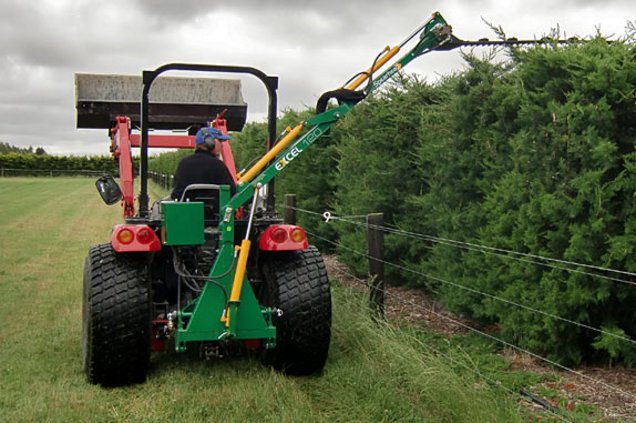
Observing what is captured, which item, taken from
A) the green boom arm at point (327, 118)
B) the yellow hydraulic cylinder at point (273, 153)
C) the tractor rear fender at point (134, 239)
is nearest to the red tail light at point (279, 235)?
the green boom arm at point (327, 118)

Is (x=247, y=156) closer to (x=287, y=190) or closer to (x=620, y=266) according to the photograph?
(x=287, y=190)

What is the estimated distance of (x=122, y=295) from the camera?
4.96 metres

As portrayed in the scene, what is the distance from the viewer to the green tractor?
4902 mm

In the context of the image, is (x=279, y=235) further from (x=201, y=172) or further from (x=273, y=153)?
(x=201, y=172)

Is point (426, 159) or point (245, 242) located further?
point (426, 159)

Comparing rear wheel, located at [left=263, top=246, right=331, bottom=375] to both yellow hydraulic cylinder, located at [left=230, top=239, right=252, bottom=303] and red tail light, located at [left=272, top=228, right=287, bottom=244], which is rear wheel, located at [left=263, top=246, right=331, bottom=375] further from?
yellow hydraulic cylinder, located at [left=230, top=239, right=252, bottom=303]

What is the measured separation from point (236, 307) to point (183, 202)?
0.86 meters

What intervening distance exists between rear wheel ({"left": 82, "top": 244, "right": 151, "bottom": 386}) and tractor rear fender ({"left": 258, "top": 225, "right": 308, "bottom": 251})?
92cm

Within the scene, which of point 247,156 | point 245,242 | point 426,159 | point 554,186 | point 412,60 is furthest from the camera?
point 247,156

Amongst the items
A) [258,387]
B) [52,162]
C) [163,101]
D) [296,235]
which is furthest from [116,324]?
[52,162]

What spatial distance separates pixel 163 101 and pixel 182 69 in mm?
2689

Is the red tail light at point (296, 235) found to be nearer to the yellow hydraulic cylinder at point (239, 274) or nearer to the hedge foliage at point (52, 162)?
the yellow hydraulic cylinder at point (239, 274)

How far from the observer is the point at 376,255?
22.1ft

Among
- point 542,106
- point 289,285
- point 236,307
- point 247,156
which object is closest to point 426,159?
point 542,106
